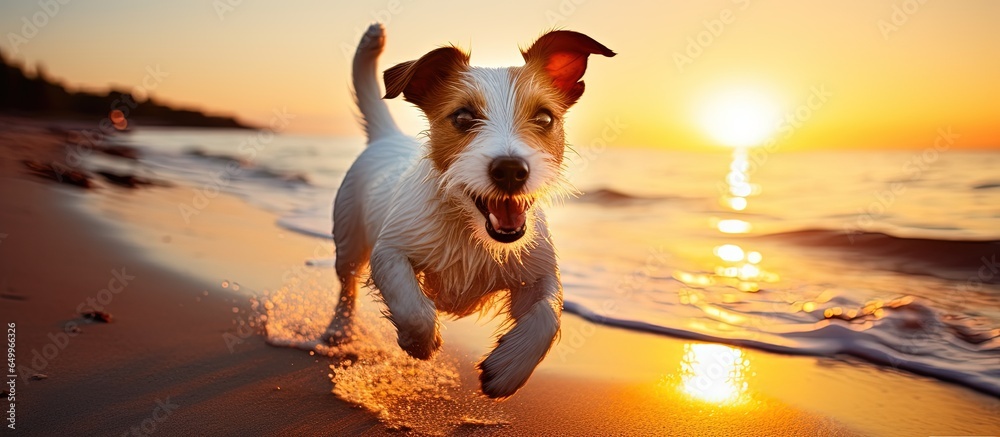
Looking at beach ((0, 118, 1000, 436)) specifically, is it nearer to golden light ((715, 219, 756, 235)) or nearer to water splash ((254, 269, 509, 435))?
water splash ((254, 269, 509, 435))

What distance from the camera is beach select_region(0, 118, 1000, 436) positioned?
3.38m

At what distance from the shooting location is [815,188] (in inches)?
585

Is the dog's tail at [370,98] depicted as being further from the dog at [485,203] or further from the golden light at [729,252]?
the golden light at [729,252]

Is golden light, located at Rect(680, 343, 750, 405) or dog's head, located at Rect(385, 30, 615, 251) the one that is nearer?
dog's head, located at Rect(385, 30, 615, 251)

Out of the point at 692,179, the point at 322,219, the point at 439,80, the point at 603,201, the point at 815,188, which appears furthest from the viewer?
the point at 692,179

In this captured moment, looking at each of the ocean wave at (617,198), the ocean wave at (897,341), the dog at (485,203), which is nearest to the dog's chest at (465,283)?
the dog at (485,203)

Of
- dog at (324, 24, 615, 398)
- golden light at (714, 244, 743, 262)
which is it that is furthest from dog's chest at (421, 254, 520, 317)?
golden light at (714, 244, 743, 262)

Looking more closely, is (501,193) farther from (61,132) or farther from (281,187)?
(61,132)

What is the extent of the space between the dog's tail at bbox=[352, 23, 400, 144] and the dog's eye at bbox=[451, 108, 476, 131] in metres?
1.96

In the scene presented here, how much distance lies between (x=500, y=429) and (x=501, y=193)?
3.87ft

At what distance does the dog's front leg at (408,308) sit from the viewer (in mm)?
3145

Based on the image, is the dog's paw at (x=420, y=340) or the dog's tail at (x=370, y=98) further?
the dog's tail at (x=370, y=98)

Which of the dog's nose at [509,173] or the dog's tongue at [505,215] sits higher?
the dog's nose at [509,173]

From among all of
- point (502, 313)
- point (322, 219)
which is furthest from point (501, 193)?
point (322, 219)
